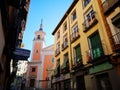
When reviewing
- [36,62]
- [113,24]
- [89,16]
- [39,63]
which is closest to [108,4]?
[113,24]

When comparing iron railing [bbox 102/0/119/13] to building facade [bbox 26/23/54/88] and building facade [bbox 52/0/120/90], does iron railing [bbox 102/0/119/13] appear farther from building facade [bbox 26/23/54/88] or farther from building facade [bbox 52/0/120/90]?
building facade [bbox 26/23/54/88]

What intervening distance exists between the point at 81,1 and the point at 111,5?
6.15 m

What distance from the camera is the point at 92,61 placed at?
896 centimetres

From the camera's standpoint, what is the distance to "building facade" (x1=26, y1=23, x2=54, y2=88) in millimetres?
29344

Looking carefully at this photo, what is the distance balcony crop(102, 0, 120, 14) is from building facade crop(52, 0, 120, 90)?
0.59 m

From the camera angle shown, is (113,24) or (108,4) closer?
(113,24)

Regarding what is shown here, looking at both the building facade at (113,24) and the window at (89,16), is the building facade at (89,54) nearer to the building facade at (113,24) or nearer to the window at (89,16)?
the window at (89,16)

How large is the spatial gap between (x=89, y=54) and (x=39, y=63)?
23.2 meters

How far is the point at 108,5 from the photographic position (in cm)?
887

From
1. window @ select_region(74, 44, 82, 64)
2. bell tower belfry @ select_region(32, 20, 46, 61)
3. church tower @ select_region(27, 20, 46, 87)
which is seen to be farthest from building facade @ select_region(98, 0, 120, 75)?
bell tower belfry @ select_region(32, 20, 46, 61)

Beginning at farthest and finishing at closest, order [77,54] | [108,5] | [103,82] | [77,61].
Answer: [77,54] < [77,61] < [108,5] < [103,82]

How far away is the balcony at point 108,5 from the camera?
323 inches

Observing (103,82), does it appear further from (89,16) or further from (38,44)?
(38,44)

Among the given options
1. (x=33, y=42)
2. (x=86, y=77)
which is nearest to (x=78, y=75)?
(x=86, y=77)
